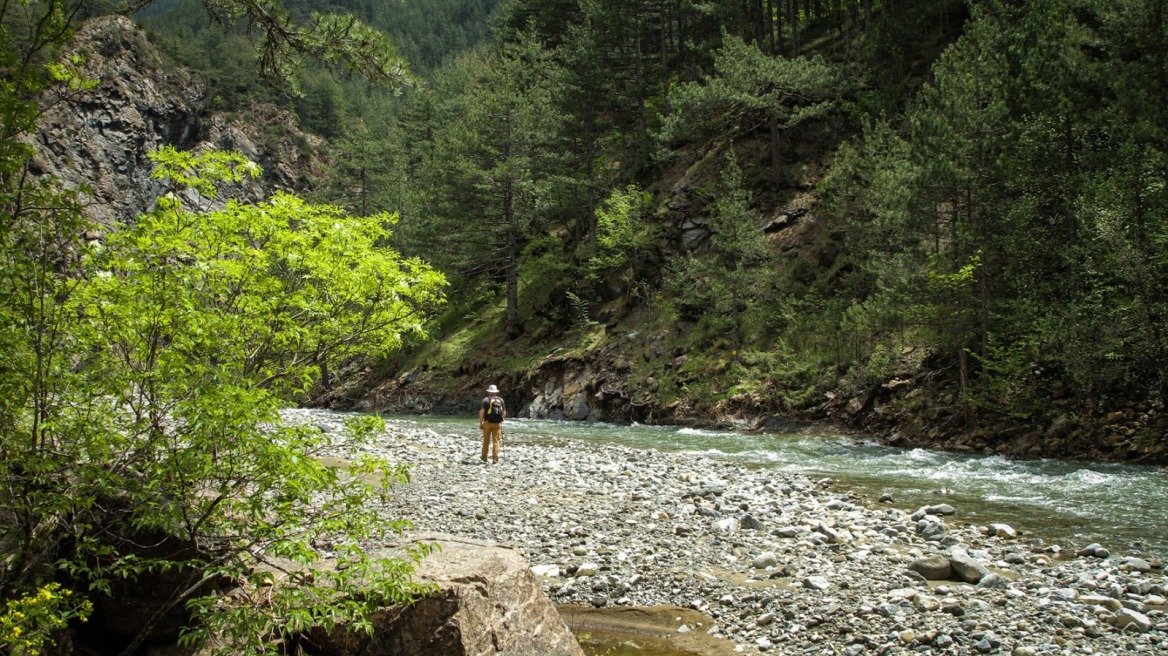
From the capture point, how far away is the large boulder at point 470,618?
5.41 meters

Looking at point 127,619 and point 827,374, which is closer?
point 127,619

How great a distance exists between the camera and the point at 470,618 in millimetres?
→ 5504

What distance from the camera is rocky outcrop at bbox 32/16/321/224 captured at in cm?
5981

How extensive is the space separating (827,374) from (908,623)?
16788mm

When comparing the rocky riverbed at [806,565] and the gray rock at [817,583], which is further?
the gray rock at [817,583]

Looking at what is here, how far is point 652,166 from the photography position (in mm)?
38250

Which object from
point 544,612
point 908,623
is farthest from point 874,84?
point 544,612

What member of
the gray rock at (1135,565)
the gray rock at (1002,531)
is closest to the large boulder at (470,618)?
the gray rock at (1135,565)

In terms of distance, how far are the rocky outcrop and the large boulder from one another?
2307 inches

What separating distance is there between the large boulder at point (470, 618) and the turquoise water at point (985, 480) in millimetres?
7767

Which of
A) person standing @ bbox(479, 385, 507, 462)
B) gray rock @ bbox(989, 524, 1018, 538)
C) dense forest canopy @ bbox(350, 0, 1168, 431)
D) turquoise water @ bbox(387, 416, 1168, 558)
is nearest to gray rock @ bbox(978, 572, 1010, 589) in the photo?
gray rock @ bbox(989, 524, 1018, 538)

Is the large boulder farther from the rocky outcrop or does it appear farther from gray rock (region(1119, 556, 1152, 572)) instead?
the rocky outcrop

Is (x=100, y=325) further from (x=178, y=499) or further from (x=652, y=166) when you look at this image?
(x=652, y=166)

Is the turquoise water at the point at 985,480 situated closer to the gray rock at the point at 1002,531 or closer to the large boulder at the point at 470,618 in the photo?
the gray rock at the point at 1002,531
